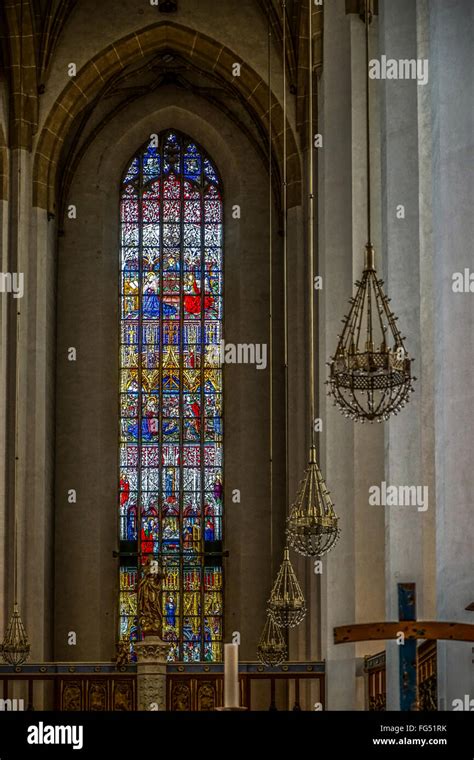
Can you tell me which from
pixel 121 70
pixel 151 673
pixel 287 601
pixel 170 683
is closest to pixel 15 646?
pixel 151 673

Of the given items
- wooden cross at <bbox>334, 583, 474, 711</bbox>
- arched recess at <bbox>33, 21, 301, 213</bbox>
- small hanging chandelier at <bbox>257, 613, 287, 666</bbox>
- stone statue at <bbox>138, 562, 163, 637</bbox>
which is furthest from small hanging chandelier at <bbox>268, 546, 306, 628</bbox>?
arched recess at <bbox>33, 21, 301, 213</bbox>

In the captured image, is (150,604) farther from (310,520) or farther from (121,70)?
(121,70)

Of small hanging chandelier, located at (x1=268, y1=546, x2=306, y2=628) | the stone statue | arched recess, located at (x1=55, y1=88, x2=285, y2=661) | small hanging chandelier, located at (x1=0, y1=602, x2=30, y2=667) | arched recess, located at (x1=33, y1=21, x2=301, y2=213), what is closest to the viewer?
small hanging chandelier, located at (x1=268, y1=546, x2=306, y2=628)

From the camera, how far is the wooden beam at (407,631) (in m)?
8.24

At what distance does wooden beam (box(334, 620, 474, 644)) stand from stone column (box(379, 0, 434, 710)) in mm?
3950

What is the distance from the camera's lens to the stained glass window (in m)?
27.9

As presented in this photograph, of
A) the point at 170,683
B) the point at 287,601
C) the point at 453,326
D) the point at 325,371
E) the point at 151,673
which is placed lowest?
the point at 170,683

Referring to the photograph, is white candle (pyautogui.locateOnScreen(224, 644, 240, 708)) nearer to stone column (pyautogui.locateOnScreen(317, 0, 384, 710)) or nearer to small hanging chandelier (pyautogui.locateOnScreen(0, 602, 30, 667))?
stone column (pyautogui.locateOnScreen(317, 0, 384, 710))

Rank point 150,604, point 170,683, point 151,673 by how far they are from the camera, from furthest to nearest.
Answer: point 170,683
point 150,604
point 151,673

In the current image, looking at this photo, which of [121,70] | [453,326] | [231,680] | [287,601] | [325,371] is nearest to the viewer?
[231,680]

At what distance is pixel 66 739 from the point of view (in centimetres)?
448

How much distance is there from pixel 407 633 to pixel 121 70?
20171mm

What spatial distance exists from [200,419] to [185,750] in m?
24.2

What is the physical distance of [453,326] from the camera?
10984 mm
